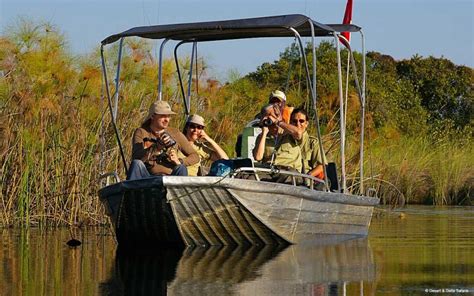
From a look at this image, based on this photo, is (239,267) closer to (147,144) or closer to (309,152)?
(147,144)

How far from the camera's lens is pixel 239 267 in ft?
42.6

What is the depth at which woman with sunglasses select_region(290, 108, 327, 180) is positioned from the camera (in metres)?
16.3

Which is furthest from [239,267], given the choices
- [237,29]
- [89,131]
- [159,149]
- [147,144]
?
[89,131]

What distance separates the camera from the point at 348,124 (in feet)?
84.5

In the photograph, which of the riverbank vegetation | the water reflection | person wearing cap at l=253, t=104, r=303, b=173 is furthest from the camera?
the riverbank vegetation

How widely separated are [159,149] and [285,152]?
1621 millimetres

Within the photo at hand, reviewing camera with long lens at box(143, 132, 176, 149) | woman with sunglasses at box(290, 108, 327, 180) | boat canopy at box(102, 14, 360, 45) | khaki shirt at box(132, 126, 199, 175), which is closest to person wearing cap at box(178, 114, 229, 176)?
khaki shirt at box(132, 126, 199, 175)

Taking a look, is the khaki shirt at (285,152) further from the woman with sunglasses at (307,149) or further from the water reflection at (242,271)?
the water reflection at (242,271)

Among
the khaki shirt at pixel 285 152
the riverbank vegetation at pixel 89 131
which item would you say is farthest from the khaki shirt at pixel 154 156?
the riverbank vegetation at pixel 89 131

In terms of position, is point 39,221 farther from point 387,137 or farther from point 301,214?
point 387,137

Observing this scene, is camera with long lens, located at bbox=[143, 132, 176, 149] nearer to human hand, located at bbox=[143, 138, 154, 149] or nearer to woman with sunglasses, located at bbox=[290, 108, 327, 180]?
human hand, located at bbox=[143, 138, 154, 149]

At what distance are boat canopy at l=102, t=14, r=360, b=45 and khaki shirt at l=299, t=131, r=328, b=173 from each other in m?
1.16

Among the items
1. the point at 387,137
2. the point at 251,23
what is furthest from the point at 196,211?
the point at 387,137

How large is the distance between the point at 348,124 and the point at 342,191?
28.8 feet
